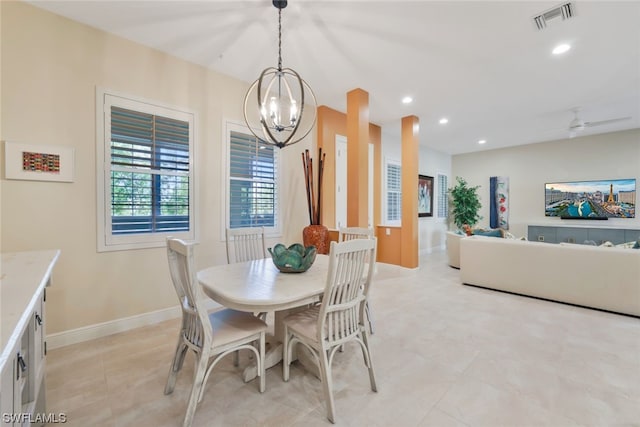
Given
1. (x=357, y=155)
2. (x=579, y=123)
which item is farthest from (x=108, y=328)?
(x=579, y=123)

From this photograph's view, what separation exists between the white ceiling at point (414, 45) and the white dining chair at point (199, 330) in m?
2.10

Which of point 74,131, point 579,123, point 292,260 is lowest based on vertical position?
point 292,260

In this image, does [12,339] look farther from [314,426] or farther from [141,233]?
[141,233]

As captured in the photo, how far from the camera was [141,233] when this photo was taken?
2727mm

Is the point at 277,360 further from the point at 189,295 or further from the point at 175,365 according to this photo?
the point at 189,295

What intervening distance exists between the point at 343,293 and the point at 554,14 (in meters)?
2.92

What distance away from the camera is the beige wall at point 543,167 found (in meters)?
5.57

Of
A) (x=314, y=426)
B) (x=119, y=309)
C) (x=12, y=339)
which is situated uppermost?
(x=12, y=339)

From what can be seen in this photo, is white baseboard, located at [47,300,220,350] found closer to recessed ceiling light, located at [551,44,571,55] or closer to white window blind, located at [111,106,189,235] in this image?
white window blind, located at [111,106,189,235]

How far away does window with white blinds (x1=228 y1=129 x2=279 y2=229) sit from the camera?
134 inches

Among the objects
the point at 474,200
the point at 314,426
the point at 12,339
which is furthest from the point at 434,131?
the point at 12,339

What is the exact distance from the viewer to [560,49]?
8.95 ft

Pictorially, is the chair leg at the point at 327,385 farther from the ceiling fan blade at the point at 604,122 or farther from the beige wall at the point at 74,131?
the ceiling fan blade at the point at 604,122

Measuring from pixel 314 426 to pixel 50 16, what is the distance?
3730 mm
